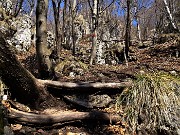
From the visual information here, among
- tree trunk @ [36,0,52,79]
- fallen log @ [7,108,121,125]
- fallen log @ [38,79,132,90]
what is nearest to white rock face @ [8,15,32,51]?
tree trunk @ [36,0,52,79]

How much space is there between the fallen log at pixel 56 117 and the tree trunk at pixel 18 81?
0.43 m

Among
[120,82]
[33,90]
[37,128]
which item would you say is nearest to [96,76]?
[120,82]

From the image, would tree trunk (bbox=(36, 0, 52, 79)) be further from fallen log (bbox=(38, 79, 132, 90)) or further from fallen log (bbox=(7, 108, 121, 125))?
fallen log (bbox=(7, 108, 121, 125))

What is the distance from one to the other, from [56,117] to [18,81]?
0.80 m

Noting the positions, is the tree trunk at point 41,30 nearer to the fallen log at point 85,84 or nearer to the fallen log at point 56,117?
the fallen log at point 85,84

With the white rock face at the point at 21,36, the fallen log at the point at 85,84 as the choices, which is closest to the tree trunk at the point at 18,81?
the fallen log at the point at 85,84

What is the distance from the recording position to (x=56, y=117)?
14.0 ft

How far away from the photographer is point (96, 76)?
20.4ft

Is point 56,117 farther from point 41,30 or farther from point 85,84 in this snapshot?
point 41,30

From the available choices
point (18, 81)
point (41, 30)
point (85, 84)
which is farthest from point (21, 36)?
point (18, 81)

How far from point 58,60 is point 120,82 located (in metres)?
3.17

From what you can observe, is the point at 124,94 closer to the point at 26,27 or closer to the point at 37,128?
the point at 37,128

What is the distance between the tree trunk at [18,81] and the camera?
396 cm

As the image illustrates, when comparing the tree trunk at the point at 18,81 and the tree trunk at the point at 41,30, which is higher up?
the tree trunk at the point at 41,30
